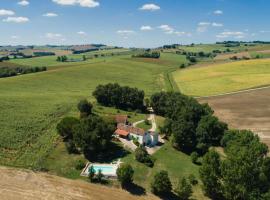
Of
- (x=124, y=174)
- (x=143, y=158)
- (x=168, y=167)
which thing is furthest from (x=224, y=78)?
(x=124, y=174)

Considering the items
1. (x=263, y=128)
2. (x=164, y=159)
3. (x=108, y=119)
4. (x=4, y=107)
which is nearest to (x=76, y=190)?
(x=164, y=159)

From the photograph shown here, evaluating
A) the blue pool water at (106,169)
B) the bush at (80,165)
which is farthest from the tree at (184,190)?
the bush at (80,165)

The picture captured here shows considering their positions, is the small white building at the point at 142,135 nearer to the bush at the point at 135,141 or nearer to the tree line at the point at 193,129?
the bush at the point at 135,141

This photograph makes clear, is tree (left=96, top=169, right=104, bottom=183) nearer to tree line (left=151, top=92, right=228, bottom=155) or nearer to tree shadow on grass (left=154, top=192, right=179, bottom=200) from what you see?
tree shadow on grass (left=154, top=192, right=179, bottom=200)

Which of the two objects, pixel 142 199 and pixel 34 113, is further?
pixel 34 113

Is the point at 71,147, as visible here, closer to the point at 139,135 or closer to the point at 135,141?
the point at 135,141

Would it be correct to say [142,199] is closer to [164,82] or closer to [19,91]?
[19,91]

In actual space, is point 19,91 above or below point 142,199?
above
